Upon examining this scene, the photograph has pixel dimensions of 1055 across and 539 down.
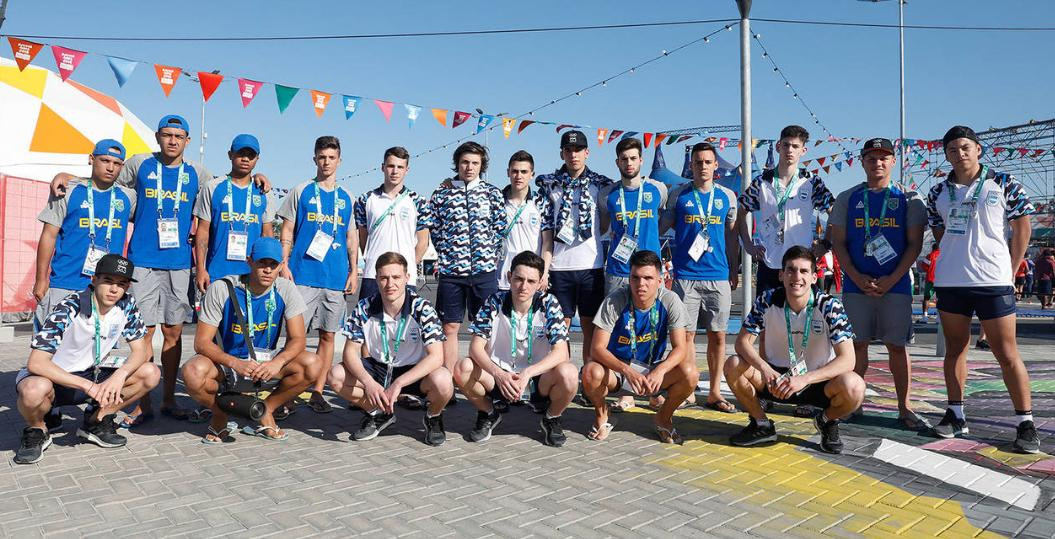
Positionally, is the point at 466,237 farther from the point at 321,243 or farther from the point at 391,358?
the point at 391,358

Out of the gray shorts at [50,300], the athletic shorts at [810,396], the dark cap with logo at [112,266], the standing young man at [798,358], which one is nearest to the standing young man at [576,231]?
the standing young man at [798,358]

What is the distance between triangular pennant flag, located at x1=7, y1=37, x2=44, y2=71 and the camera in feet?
26.7

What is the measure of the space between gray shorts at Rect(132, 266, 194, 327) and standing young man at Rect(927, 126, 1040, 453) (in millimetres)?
5676

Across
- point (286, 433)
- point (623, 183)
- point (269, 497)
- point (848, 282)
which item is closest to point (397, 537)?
point (269, 497)

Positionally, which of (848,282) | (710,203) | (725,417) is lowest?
(725,417)

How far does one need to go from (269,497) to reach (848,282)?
444 centimetres

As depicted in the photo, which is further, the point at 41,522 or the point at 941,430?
the point at 941,430

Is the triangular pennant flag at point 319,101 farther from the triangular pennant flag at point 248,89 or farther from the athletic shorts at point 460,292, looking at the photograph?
the athletic shorts at point 460,292

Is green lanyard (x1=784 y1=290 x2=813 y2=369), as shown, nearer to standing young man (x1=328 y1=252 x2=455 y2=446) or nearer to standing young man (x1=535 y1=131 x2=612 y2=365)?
standing young man (x1=535 y1=131 x2=612 y2=365)

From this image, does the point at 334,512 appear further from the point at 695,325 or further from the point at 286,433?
the point at 695,325

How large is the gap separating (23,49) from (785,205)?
868 cm

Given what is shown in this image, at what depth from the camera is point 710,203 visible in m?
5.88

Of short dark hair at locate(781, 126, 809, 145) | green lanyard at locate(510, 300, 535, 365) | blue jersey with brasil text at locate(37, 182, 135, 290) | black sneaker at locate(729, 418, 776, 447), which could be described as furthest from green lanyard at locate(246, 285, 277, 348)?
short dark hair at locate(781, 126, 809, 145)

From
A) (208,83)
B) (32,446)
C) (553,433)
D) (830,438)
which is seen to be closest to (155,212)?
(32,446)
